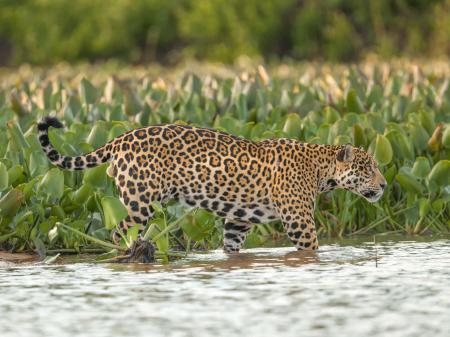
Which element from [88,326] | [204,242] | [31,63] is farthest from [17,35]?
[88,326]

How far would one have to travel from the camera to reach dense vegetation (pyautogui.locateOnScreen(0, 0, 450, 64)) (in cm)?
3650

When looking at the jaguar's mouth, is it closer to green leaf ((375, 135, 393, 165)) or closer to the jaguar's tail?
green leaf ((375, 135, 393, 165))

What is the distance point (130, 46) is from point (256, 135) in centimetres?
3150

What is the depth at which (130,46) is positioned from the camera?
42812 mm

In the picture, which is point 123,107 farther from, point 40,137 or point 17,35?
point 17,35

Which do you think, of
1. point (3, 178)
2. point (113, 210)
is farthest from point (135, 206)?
point (3, 178)

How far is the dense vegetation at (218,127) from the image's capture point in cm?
959

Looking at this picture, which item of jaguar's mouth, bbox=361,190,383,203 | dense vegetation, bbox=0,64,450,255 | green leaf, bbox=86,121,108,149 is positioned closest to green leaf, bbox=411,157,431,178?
dense vegetation, bbox=0,64,450,255

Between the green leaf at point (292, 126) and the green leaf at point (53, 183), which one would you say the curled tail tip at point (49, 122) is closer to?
the green leaf at point (53, 183)

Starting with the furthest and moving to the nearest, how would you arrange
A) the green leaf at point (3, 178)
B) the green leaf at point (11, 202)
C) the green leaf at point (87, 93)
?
the green leaf at point (87, 93), the green leaf at point (3, 178), the green leaf at point (11, 202)

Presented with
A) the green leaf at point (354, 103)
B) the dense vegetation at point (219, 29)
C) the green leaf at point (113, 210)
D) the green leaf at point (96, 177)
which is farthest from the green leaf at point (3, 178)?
the dense vegetation at point (219, 29)

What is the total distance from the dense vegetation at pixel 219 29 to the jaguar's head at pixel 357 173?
2456 centimetres

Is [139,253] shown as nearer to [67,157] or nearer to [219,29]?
[67,157]

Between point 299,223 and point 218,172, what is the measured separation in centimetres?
67
